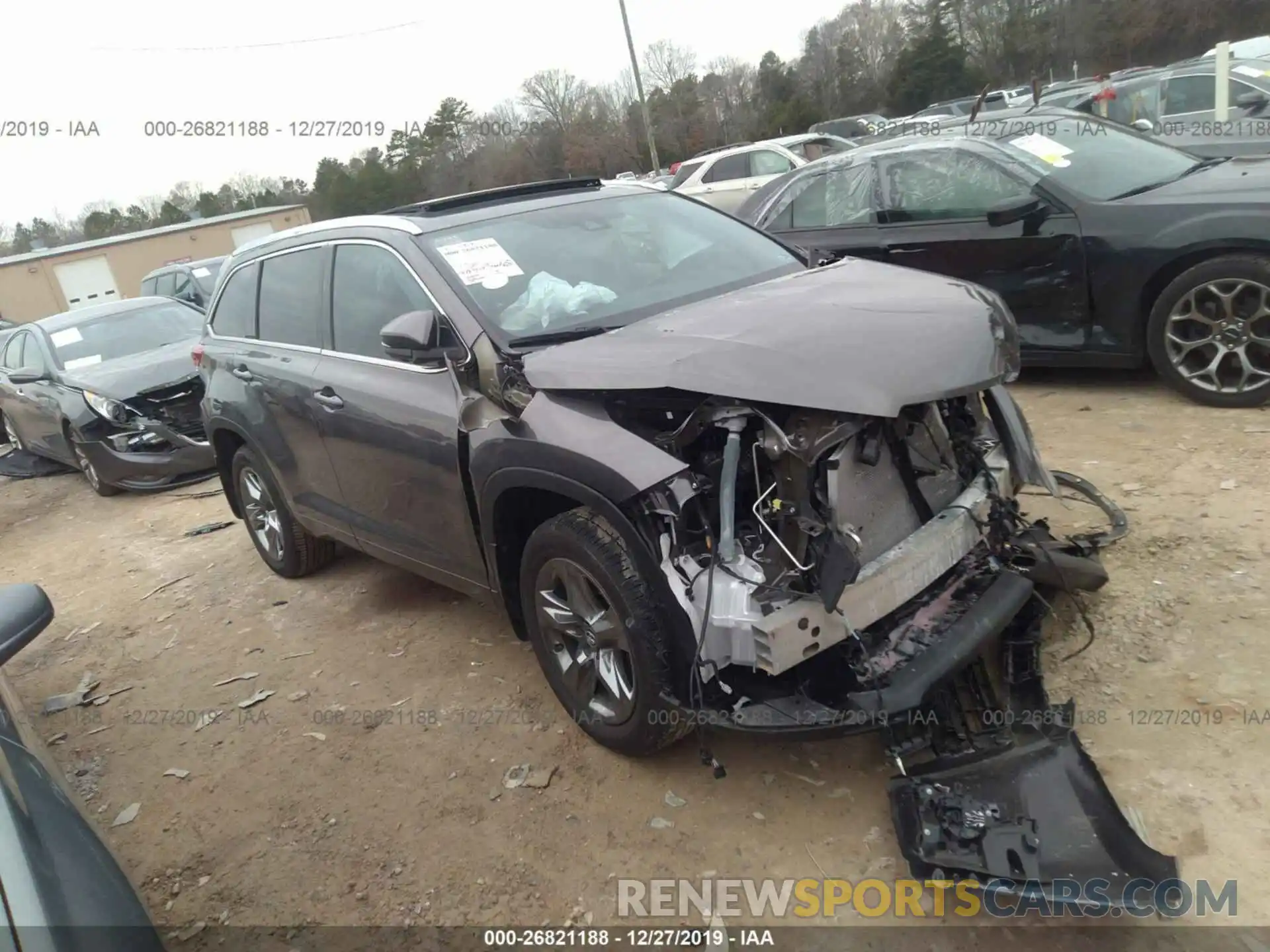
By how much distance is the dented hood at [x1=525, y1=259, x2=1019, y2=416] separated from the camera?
2.55 m

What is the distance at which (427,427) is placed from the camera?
3.51 metres

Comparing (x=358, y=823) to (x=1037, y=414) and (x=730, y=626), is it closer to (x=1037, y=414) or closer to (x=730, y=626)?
(x=730, y=626)

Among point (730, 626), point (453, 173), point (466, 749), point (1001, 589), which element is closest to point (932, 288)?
point (1001, 589)

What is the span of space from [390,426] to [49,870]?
2153mm

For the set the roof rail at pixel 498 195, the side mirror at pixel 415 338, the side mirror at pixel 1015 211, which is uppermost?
the roof rail at pixel 498 195

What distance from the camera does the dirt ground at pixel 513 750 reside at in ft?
9.07

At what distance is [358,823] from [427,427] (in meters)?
1.47

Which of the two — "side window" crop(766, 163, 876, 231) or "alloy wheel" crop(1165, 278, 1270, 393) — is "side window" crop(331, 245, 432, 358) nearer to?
"side window" crop(766, 163, 876, 231)

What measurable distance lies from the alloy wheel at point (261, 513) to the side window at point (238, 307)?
829 millimetres

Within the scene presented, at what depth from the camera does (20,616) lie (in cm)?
237

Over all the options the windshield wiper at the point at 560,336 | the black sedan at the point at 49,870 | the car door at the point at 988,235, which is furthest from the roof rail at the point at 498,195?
the car door at the point at 988,235

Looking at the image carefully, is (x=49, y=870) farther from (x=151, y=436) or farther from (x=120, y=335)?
(x=120, y=335)

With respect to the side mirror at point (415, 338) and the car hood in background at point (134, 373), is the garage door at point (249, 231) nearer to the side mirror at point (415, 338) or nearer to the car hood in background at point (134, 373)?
the car hood in background at point (134, 373)

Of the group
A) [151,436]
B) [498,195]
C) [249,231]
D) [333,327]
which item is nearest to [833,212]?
[498,195]
